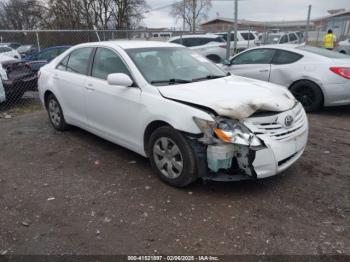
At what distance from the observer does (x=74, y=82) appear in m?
5.02

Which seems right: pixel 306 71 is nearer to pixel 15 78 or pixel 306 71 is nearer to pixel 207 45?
pixel 15 78

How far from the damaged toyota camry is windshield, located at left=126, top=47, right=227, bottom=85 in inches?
0.5

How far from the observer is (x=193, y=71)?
4438 millimetres

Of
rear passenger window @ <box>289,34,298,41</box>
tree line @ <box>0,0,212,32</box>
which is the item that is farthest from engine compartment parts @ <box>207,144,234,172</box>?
tree line @ <box>0,0,212,32</box>

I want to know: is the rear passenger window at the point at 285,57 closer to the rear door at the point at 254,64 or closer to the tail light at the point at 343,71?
the rear door at the point at 254,64

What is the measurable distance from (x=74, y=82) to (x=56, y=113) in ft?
3.48

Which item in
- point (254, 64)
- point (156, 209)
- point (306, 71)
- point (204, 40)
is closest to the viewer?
point (156, 209)

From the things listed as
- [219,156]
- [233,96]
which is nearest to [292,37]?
[233,96]

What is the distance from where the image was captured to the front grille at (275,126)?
3.33m

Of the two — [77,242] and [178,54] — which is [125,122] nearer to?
A: [178,54]

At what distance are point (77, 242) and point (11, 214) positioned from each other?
3.10 ft

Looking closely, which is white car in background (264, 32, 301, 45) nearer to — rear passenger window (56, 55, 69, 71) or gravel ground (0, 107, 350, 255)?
gravel ground (0, 107, 350, 255)

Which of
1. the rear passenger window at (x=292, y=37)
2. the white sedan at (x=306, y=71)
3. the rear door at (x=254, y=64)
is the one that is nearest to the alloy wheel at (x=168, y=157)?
the white sedan at (x=306, y=71)

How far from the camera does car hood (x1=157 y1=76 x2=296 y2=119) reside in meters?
3.32
